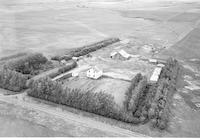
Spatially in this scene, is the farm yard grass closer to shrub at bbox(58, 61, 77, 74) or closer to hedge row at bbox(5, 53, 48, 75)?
shrub at bbox(58, 61, 77, 74)

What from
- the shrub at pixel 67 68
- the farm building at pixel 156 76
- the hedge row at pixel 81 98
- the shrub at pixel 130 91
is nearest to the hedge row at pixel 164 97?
the farm building at pixel 156 76

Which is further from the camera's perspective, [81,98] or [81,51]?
[81,51]

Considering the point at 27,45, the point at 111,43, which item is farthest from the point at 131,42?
the point at 27,45

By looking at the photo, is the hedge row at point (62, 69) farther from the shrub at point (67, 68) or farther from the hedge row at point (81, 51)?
the hedge row at point (81, 51)

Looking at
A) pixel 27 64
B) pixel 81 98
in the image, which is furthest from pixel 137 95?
pixel 27 64

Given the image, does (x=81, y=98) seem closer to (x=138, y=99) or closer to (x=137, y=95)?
(x=137, y=95)
